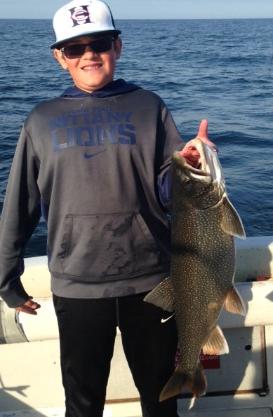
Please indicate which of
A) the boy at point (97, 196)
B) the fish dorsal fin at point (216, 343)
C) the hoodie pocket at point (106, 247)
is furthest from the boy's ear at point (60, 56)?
the fish dorsal fin at point (216, 343)

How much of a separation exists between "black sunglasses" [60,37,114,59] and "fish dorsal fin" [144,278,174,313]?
1183 mm

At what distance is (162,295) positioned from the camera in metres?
2.78

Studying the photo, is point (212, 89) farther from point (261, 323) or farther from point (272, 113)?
point (261, 323)

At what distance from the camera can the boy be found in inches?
107

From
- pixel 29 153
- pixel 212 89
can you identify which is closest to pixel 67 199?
pixel 29 153

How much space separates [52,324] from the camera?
3.51 m

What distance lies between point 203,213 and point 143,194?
1.02 feet

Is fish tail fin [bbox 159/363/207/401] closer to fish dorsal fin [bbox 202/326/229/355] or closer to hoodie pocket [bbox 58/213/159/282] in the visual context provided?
fish dorsal fin [bbox 202/326/229/355]

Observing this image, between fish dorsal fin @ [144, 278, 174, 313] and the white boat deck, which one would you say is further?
the white boat deck

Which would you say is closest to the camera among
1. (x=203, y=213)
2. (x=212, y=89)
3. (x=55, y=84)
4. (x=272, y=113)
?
(x=203, y=213)

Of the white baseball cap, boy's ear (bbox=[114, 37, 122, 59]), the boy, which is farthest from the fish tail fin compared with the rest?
the white baseball cap

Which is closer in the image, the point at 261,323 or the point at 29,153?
the point at 29,153

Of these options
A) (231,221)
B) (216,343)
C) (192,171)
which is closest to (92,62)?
(192,171)

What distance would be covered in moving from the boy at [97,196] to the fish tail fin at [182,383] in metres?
0.10
